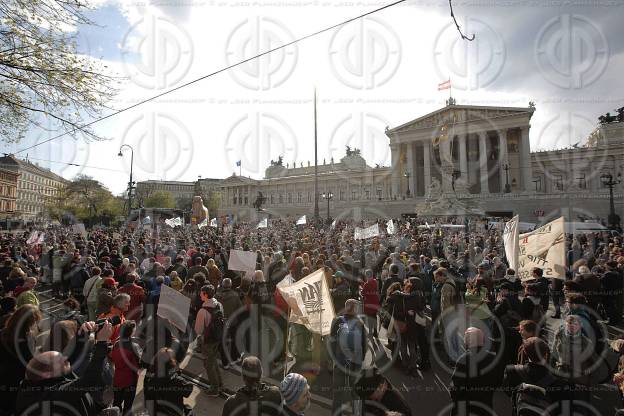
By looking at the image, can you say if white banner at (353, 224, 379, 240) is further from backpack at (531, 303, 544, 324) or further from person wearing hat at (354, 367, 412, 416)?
person wearing hat at (354, 367, 412, 416)

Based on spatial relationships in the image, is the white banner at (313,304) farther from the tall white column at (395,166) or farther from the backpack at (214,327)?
the tall white column at (395,166)

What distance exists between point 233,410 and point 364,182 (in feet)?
233

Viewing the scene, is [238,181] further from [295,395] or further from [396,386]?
[295,395]

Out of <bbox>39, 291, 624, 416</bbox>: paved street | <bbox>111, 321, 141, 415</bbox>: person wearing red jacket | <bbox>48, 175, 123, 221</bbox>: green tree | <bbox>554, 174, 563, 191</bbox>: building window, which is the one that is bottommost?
Answer: <bbox>39, 291, 624, 416</bbox>: paved street

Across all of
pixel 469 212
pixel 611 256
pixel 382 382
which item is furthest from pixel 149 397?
pixel 469 212

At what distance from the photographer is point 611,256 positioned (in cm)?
1089

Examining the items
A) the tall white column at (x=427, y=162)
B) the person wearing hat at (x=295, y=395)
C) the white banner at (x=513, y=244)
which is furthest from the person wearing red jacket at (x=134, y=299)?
the tall white column at (x=427, y=162)

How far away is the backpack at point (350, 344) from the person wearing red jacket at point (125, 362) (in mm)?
2338

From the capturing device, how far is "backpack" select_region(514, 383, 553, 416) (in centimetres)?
307

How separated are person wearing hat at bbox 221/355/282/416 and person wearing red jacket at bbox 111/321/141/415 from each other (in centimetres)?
175

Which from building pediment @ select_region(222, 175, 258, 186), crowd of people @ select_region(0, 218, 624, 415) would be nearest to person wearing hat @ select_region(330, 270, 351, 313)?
crowd of people @ select_region(0, 218, 624, 415)

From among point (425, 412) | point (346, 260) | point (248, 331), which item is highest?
point (346, 260)

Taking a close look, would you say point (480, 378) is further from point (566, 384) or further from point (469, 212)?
point (469, 212)

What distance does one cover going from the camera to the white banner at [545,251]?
262 inches
